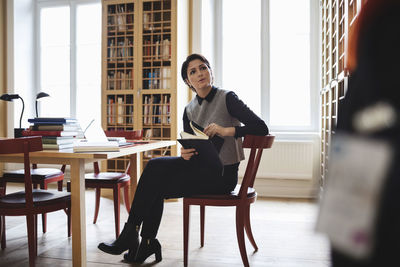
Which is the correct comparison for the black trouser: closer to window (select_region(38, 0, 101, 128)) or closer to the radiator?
the radiator

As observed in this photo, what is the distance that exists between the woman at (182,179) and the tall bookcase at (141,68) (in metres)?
1.75

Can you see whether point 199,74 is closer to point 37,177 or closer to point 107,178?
point 107,178

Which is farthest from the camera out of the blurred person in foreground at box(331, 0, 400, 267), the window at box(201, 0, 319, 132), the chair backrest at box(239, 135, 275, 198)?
the window at box(201, 0, 319, 132)

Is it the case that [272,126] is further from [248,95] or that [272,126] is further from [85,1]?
[85,1]

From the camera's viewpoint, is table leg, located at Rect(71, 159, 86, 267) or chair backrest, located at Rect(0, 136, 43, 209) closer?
chair backrest, located at Rect(0, 136, 43, 209)

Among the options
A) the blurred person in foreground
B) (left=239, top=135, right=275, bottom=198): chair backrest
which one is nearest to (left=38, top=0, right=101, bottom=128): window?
(left=239, top=135, right=275, bottom=198): chair backrest

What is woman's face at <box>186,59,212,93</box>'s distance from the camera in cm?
217

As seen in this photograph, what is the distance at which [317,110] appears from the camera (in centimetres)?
425

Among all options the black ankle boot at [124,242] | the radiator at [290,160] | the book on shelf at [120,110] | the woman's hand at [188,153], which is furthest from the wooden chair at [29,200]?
the radiator at [290,160]

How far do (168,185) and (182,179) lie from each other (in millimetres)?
94

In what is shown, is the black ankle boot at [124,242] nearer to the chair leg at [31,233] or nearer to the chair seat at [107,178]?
the chair leg at [31,233]

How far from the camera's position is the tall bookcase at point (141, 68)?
3811 mm

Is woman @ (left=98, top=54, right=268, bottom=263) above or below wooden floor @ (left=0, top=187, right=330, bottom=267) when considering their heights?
above

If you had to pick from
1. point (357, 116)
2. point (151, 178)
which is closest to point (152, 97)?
point (151, 178)
